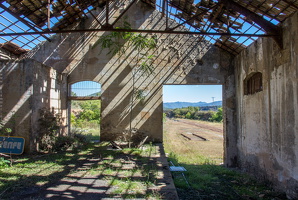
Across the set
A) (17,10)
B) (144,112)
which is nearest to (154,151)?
(144,112)

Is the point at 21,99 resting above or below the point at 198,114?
above

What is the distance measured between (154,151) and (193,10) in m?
5.83

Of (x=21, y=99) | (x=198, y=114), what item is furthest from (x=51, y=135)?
(x=198, y=114)

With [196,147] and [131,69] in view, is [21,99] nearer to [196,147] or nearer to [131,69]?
[131,69]

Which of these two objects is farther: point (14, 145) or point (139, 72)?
point (139, 72)

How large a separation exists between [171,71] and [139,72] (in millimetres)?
1525

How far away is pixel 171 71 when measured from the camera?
10.5 meters

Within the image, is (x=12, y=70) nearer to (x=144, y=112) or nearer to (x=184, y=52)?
(x=144, y=112)

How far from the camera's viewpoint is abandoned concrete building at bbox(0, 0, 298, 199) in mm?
6410

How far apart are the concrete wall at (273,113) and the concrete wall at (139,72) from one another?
1318mm

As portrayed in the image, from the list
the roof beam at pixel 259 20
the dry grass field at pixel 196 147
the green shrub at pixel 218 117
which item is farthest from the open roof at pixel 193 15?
the green shrub at pixel 218 117

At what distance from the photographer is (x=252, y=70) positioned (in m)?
8.40

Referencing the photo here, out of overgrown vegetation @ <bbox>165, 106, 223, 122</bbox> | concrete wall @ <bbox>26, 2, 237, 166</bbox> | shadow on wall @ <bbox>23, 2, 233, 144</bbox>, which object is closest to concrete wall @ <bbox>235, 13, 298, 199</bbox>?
concrete wall @ <bbox>26, 2, 237, 166</bbox>

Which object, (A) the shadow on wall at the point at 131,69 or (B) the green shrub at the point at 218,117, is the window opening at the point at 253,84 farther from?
(B) the green shrub at the point at 218,117
